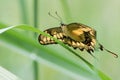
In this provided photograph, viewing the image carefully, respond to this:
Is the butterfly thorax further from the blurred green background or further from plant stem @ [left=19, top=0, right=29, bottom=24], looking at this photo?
plant stem @ [left=19, top=0, right=29, bottom=24]

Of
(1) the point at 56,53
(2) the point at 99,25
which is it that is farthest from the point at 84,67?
(2) the point at 99,25

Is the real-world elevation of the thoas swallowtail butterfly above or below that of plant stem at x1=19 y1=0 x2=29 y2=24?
below

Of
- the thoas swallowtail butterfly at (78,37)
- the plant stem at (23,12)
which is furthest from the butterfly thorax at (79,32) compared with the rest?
the plant stem at (23,12)

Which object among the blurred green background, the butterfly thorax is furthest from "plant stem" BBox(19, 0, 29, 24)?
the butterfly thorax

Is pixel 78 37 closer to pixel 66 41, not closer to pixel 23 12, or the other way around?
pixel 66 41

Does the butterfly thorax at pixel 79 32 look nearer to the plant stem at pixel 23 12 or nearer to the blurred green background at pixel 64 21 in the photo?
the blurred green background at pixel 64 21

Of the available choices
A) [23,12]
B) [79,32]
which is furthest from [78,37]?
[23,12]
